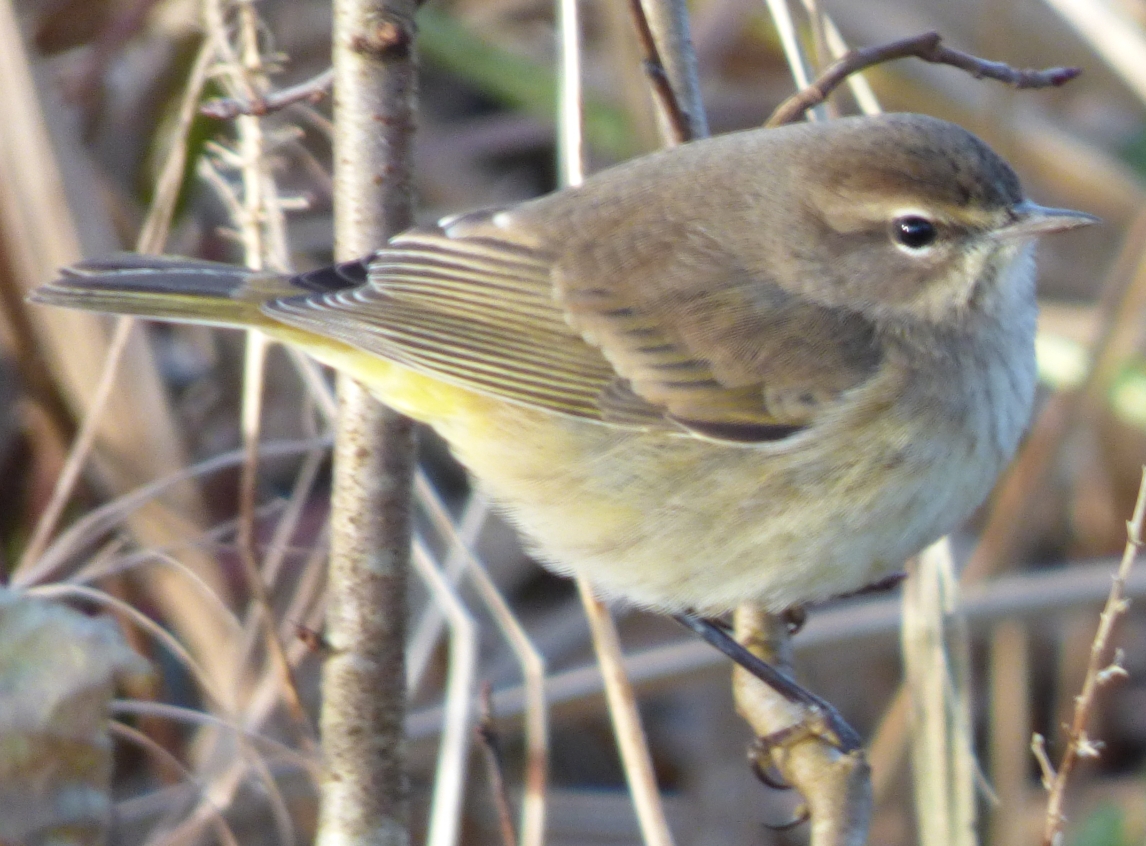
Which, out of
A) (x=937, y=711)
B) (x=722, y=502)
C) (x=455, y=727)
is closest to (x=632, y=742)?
(x=455, y=727)

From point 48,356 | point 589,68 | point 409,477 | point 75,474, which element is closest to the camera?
point 409,477

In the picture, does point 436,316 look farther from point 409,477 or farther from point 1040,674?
point 1040,674

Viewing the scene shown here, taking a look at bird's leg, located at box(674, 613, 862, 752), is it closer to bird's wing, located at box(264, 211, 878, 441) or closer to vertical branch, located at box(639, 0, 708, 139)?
bird's wing, located at box(264, 211, 878, 441)

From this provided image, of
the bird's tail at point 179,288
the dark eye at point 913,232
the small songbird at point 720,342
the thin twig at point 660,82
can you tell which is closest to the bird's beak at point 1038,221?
the small songbird at point 720,342

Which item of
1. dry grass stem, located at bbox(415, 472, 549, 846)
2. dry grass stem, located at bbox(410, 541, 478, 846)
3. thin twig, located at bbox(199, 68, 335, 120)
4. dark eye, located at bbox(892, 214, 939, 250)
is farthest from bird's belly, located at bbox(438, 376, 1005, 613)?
thin twig, located at bbox(199, 68, 335, 120)

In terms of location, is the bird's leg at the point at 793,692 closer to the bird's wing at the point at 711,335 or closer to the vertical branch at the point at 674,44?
the bird's wing at the point at 711,335

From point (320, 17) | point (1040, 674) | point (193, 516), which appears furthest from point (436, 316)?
point (1040, 674)

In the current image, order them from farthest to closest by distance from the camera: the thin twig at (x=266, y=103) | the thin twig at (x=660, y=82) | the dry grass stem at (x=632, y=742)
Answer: the thin twig at (x=660, y=82) < the dry grass stem at (x=632, y=742) < the thin twig at (x=266, y=103)

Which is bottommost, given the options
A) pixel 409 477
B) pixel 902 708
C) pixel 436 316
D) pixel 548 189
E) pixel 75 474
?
pixel 902 708
